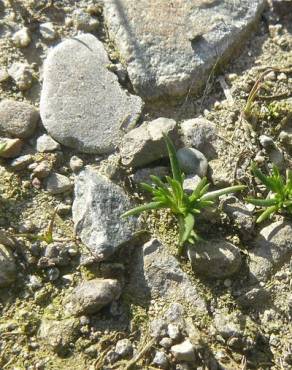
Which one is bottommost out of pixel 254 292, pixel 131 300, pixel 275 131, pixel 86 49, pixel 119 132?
pixel 254 292

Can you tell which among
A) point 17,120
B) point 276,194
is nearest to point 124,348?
point 276,194

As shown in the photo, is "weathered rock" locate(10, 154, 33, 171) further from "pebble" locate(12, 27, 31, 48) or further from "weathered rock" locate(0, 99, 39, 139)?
"pebble" locate(12, 27, 31, 48)

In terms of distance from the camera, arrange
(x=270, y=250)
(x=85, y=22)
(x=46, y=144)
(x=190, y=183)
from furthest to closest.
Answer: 1. (x=85, y=22)
2. (x=46, y=144)
3. (x=190, y=183)
4. (x=270, y=250)

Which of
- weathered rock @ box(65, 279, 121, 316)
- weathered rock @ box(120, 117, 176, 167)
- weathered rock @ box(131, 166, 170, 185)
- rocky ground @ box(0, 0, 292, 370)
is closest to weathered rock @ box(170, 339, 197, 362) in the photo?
rocky ground @ box(0, 0, 292, 370)

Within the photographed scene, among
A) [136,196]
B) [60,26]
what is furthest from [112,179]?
[60,26]

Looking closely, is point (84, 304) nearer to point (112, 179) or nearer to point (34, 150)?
point (112, 179)

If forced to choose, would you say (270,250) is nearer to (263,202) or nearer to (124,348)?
(263,202)
